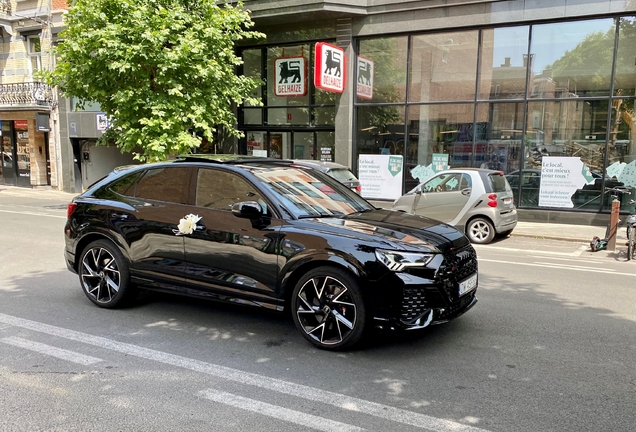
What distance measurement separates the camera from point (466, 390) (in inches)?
142

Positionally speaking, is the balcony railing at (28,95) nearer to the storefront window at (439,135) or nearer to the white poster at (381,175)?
the white poster at (381,175)

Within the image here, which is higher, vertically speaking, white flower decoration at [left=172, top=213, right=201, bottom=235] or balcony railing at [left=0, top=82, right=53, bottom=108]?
balcony railing at [left=0, top=82, right=53, bottom=108]

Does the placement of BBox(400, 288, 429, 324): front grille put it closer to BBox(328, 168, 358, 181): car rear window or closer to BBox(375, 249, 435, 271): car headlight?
BBox(375, 249, 435, 271): car headlight

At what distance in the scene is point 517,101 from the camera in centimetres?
1367

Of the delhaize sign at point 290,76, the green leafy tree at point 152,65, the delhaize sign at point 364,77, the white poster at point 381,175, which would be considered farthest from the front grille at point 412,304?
the delhaize sign at point 290,76

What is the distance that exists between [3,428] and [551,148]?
13738mm

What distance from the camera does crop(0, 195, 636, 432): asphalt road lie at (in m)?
3.22

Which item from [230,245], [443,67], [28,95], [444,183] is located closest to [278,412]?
[230,245]

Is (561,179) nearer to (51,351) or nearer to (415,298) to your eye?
(415,298)

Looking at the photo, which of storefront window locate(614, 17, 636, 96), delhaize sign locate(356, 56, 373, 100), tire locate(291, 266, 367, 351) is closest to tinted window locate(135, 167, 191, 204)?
tire locate(291, 266, 367, 351)

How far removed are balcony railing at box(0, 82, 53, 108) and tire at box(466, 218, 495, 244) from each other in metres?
19.6

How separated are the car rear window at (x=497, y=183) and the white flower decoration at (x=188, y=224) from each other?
7411 millimetres

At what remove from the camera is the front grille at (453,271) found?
414cm

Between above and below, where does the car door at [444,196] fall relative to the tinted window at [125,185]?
below
